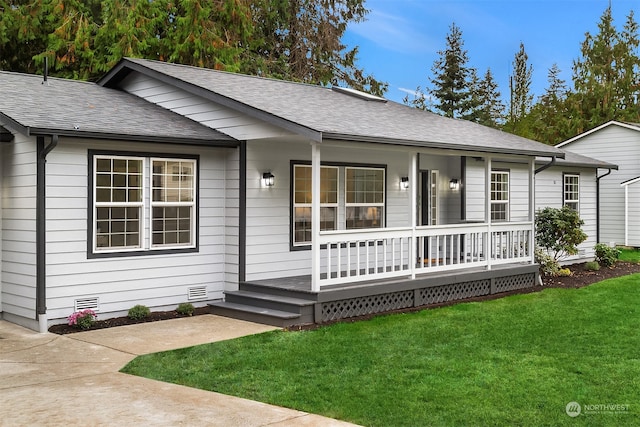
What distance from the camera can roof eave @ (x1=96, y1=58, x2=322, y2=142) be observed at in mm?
9266

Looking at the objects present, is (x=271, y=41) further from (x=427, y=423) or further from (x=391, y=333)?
(x=427, y=423)

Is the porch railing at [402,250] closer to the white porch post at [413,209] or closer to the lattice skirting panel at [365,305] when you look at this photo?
the white porch post at [413,209]

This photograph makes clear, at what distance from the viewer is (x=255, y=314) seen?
9.66 m

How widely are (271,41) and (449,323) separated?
70.6 ft

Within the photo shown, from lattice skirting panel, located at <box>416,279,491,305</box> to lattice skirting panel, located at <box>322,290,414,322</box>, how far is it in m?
0.35

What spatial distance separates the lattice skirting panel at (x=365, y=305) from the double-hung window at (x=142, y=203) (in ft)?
7.82

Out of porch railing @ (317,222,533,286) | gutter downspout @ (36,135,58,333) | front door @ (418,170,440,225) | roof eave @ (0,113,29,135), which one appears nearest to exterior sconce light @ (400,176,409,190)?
porch railing @ (317,222,533,286)

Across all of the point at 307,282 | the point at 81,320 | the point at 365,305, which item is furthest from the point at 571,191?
the point at 81,320

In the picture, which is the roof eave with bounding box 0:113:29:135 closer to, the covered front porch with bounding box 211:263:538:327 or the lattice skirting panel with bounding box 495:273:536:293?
the covered front porch with bounding box 211:263:538:327

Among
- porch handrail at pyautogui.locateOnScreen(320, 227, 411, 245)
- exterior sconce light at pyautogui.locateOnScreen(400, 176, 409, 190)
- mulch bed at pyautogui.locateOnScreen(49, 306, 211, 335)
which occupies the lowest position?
mulch bed at pyautogui.locateOnScreen(49, 306, 211, 335)

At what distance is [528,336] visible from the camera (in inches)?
339

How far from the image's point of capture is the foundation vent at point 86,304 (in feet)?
30.5

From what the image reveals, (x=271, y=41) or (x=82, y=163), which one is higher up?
(x=271, y=41)

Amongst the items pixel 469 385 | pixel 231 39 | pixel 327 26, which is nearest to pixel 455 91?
pixel 327 26
